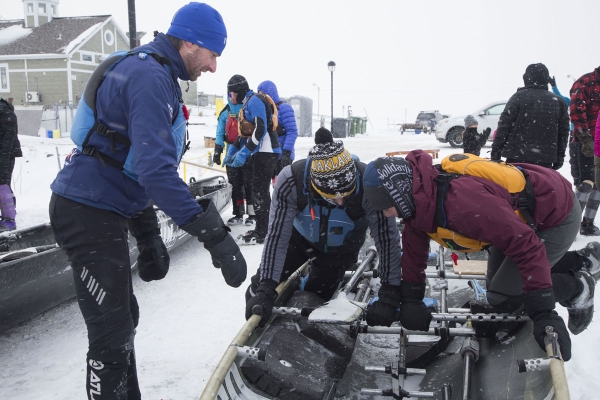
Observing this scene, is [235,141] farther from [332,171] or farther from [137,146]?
[137,146]

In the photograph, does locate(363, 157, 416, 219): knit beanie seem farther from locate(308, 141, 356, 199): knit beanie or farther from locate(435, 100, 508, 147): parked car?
locate(435, 100, 508, 147): parked car

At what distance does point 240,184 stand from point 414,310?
4.47m

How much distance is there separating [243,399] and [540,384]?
1.32 meters

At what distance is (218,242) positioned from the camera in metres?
2.21

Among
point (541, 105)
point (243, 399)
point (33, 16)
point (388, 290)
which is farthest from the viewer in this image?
point (33, 16)

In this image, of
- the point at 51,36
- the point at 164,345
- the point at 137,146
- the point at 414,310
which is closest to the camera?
the point at 137,146

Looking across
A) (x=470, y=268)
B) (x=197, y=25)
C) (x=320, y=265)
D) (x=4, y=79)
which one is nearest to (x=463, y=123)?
Answer: (x=470, y=268)

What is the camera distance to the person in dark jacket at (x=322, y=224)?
290 cm

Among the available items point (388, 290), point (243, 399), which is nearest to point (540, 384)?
point (388, 290)

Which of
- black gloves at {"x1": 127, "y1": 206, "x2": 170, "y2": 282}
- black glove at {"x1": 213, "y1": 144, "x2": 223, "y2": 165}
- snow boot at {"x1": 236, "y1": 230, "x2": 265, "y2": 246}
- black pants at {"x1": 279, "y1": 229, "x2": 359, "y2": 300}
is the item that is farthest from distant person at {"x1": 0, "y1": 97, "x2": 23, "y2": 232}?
black gloves at {"x1": 127, "y1": 206, "x2": 170, "y2": 282}

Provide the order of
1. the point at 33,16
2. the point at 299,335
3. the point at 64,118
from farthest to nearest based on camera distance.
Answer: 1. the point at 33,16
2. the point at 64,118
3. the point at 299,335

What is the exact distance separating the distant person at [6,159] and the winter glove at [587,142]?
22.1 feet

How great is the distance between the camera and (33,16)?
3669 cm

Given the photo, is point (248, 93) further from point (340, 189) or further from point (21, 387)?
point (21, 387)
